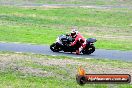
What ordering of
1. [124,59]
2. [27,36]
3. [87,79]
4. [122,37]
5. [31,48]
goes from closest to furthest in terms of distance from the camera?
[87,79] < [124,59] < [31,48] < [27,36] < [122,37]

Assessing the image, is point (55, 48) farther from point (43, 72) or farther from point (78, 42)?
point (43, 72)

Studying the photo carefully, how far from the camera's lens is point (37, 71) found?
50.4ft

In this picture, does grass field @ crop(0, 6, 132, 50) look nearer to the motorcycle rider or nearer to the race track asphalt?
the race track asphalt

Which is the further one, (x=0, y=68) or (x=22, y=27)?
(x=22, y=27)

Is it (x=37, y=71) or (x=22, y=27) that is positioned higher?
(x=37, y=71)

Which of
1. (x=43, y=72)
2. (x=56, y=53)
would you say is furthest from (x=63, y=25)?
(x=43, y=72)

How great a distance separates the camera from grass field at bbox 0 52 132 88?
1325 cm

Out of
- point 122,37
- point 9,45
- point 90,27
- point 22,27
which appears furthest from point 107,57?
point 90,27

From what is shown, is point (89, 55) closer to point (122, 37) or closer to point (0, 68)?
point (0, 68)

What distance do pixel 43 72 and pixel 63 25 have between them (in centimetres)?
2672

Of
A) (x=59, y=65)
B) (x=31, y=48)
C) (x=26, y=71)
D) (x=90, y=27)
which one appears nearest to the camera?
(x=26, y=71)

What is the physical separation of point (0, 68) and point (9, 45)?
31.1 feet

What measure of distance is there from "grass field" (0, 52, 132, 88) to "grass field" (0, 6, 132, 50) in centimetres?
959

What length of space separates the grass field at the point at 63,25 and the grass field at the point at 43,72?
31.5 feet
